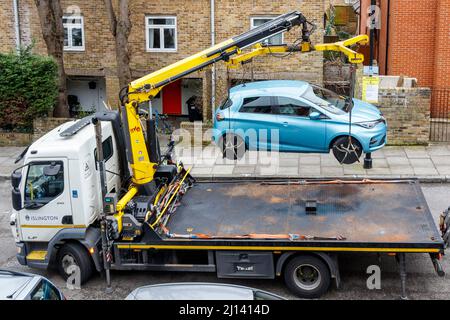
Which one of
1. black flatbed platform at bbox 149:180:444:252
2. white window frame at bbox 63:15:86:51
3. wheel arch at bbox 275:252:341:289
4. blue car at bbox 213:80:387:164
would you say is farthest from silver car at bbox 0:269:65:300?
white window frame at bbox 63:15:86:51

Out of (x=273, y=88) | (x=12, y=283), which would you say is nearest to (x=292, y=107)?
(x=273, y=88)

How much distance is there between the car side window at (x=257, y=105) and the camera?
54.7 feet

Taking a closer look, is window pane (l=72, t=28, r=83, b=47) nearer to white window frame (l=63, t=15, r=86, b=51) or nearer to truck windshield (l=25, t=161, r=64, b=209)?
white window frame (l=63, t=15, r=86, b=51)

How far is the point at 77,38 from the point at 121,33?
2.94 meters

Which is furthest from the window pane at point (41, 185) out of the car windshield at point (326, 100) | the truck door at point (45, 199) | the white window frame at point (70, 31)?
the white window frame at point (70, 31)

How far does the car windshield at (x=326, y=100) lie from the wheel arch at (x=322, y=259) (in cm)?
690

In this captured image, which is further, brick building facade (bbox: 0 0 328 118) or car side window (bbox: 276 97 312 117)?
brick building facade (bbox: 0 0 328 118)

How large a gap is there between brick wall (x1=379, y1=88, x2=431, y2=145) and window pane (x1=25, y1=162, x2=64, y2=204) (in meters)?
10.6

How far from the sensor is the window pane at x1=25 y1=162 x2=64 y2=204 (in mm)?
10680

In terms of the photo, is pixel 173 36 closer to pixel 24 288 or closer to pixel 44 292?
pixel 44 292

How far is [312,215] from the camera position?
10969 mm

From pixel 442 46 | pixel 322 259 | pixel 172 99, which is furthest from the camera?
pixel 172 99

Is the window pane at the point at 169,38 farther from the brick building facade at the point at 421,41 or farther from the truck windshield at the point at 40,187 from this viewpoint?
the truck windshield at the point at 40,187

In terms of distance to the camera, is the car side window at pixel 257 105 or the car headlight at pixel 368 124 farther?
the car side window at pixel 257 105
